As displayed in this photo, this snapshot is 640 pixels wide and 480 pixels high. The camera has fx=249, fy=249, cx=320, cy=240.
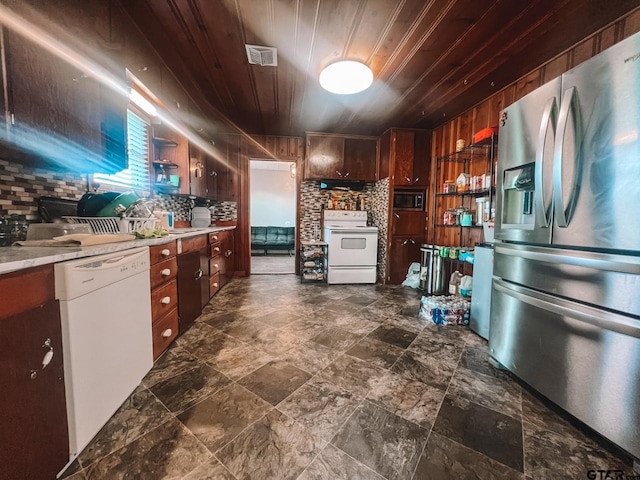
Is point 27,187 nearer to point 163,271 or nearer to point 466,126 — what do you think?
point 163,271

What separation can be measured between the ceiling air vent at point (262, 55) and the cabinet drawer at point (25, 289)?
82.6 inches

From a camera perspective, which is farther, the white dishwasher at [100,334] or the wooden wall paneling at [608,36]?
the wooden wall paneling at [608,36]

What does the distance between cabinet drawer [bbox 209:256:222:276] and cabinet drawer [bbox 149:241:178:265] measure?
1.00 metres

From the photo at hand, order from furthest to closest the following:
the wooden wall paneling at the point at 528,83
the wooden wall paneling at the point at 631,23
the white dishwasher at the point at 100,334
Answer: the wooden wall paneling at the point at 528,83
the wooden wall paneling at the point at 631,23
the white dishwasher at the point at 100,334

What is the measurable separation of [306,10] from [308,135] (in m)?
2.51

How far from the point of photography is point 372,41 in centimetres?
196

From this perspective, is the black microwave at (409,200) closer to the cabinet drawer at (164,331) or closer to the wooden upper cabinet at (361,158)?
the wooden upper cabinet at (361,158)

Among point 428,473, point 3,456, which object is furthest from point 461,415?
point 3,456

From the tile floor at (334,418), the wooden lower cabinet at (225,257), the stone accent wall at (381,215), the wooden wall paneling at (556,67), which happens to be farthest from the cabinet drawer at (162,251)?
the wooden wall paneling at (556,67)

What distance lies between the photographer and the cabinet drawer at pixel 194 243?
214 centimetres

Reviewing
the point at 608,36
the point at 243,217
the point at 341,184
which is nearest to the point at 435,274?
the point at 341,184

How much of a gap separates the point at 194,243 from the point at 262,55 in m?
1.78

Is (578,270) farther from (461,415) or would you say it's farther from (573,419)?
(461,415)

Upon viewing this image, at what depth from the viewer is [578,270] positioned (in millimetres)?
1215
